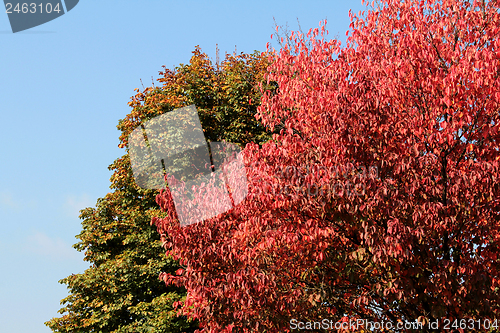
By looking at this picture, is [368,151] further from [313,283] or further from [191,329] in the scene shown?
[191,329]

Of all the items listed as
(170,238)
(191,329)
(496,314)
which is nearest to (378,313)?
(496,314)

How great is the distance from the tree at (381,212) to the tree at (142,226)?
10.4 meters

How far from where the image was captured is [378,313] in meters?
9.59

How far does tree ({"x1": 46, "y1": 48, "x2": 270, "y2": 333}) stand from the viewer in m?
20.3

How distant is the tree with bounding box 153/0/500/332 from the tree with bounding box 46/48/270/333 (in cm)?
1039

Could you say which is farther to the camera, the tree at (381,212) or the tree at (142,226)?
the tree at (142,226)

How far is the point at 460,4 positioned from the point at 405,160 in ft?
15.1

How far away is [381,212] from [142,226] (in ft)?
51.7

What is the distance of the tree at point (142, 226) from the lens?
2034 cm

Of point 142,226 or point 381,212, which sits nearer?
point 381,212

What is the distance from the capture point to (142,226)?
2195cm

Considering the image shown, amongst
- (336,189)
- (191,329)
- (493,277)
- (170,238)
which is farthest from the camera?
(191,329)

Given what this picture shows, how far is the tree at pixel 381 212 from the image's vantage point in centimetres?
832

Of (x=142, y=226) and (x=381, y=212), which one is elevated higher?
(x=142, y=226)
